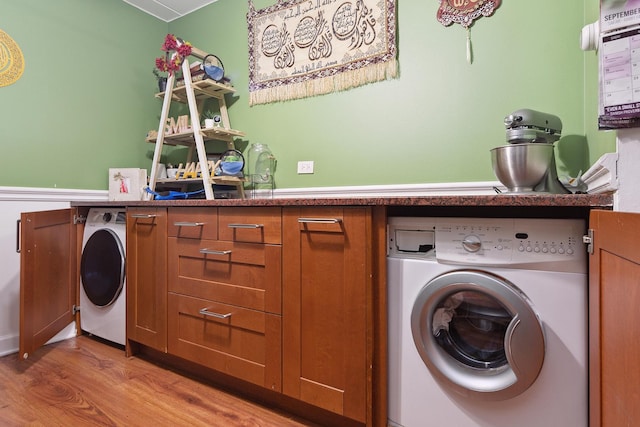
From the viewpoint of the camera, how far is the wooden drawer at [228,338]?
1.41 m

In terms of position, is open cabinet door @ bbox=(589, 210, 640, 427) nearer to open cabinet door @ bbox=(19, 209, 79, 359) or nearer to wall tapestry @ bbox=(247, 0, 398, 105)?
wall tapestry @ bbox=(247, 0, 398, 105)

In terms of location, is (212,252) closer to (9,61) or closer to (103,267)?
(103,267)

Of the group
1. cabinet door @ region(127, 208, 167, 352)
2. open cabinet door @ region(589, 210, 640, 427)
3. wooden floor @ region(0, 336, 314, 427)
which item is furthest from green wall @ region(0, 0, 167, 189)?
open cabinet door @ region(589, 210, 640, 427)

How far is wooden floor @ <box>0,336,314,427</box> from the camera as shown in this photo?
139 centimetres

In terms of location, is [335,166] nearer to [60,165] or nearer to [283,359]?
[283,359]

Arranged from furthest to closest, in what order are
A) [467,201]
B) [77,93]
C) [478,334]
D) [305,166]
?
[77,93] → [305,166] → [478,334] → [467,201]

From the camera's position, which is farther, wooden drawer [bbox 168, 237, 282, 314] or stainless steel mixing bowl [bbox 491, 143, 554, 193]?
wooden drawer [bbox 168, 237, 282, 314]

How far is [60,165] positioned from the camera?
230cm

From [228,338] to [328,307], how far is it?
567mm

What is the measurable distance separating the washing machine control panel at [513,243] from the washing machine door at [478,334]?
6cm

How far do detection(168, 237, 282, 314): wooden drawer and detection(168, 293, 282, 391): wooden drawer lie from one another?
1.8 inches

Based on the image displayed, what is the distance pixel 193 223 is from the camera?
168 centimetres

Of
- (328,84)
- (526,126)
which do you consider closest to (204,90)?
(328,84)

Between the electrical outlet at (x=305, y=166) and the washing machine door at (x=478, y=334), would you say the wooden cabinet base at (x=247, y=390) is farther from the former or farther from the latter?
the electrical outlet at (x=305, y=166)
